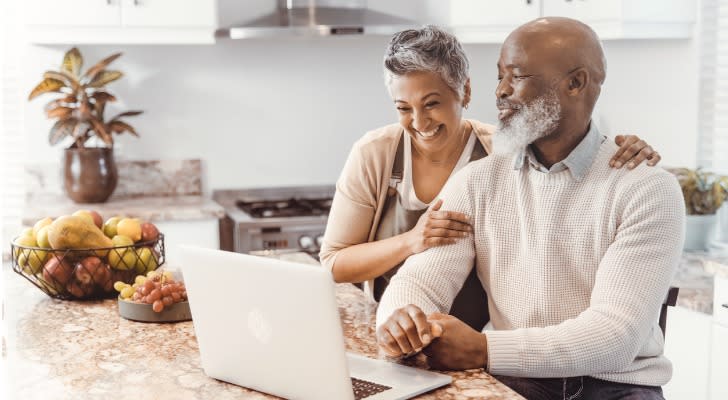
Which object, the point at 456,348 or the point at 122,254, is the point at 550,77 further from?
the point at 122,254

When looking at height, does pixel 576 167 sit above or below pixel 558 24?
below

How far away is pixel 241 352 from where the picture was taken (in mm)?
1541

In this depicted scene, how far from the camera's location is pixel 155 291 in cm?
191

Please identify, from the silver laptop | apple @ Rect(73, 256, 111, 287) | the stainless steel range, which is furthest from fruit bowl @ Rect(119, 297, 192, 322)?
the stainless steel range

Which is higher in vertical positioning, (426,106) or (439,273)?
(426,106)

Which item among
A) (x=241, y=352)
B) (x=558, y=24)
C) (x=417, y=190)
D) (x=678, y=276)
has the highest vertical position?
(x=558, y=24)

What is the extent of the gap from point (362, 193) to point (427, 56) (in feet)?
1.28

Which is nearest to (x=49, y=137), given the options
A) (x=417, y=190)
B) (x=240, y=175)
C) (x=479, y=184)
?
(x=240, y=175)

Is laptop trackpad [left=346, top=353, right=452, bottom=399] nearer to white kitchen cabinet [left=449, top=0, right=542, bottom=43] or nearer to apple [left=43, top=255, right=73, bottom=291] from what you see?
apple [left=43, top=255, right=73, bottom=291]

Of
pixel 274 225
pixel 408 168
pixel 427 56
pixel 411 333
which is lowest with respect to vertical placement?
→ pixel 274 225

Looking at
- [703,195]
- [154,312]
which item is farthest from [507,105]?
[703,195]

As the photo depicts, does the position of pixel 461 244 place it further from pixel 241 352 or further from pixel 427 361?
pixel 241 352

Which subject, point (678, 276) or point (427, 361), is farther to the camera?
point (678, 276)

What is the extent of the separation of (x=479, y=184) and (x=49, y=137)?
2323 mm
